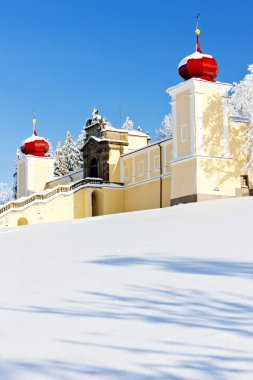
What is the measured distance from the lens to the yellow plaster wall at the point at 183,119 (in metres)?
34.0

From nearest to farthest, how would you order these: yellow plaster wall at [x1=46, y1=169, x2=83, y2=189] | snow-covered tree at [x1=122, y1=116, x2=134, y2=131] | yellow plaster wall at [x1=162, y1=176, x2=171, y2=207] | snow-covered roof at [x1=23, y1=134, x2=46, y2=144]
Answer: yellow plaster wall at [x1=162, y1=176, x2=171, y2=207] < yellow plaster wall at [x1=46, y1=169, x2=83, y2=189] < snow-covered roof at [x1=23, y1=134, x2=46, y2=144] < snow-covered tree at [x1=122, y1=116, x2=134, y2=131]

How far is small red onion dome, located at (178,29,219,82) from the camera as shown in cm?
3441

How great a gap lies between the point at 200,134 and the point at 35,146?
22130mm

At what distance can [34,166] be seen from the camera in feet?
168

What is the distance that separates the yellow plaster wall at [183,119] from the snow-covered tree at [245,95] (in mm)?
4565

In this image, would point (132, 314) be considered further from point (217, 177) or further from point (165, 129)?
point (165, 129)

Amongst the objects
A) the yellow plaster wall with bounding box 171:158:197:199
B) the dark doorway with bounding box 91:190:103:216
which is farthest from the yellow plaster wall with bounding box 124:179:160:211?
the yellow plaster wall with bounding box 171:158:197:199

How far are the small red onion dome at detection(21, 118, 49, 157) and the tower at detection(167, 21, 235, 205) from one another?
19.7 meters

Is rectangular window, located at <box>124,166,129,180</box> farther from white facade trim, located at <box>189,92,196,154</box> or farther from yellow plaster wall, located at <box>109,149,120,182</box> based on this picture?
white facade trim, located at <box>189,92,196,154</box>

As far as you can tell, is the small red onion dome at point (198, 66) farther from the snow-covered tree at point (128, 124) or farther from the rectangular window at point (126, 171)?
the snow-covered tree at point (128, 124)

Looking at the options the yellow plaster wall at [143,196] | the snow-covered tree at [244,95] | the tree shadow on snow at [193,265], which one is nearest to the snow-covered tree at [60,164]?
the yellow plaster wall at [143,196]

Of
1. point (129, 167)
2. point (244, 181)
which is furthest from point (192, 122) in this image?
point (129, 167)

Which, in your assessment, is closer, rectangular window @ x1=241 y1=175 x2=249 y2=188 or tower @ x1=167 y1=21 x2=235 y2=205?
tower @ x1=167 y1=21 x2=235 y2=205

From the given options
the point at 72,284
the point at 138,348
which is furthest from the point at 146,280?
the point at 138,348
